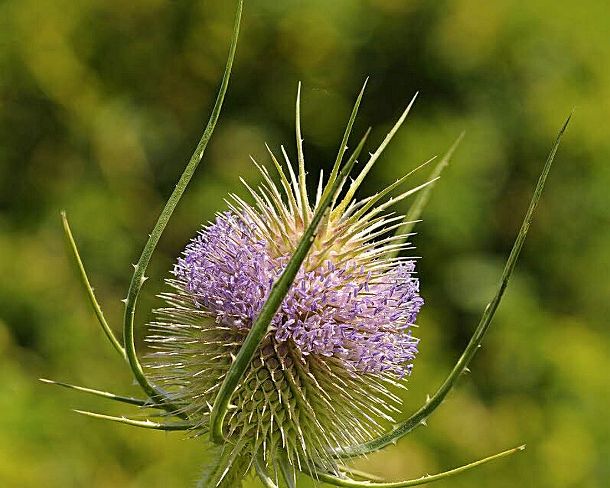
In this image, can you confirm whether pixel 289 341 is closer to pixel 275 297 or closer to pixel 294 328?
pixel 294 328

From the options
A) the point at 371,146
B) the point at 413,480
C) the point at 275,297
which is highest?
the point at 371,146

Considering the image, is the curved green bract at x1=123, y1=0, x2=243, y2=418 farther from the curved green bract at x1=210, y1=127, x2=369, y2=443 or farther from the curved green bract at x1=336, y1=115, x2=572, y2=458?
the curved green bract at x1=336, y1=115, x2=572, y2=458

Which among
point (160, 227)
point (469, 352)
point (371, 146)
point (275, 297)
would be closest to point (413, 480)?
point (469, 352)

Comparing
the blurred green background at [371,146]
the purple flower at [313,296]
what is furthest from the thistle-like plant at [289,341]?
the blurred green background at [371,146]

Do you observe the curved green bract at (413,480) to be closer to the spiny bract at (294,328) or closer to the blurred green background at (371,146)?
the spiny bract at (294,328)

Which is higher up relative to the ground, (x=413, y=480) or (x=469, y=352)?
(x=469, y=352)

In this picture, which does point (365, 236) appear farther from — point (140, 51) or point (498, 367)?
point (140, 51)

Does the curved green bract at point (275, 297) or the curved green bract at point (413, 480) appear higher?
the curved green bract at point (275, 297)

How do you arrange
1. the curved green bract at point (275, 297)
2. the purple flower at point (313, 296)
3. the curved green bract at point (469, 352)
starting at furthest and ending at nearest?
the purple flower at point (313, 296)
the curved green bract at point (469, 352)
the curved green bract at point (275, 297)

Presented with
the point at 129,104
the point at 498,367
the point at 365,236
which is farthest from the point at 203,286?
the point at 129,104
